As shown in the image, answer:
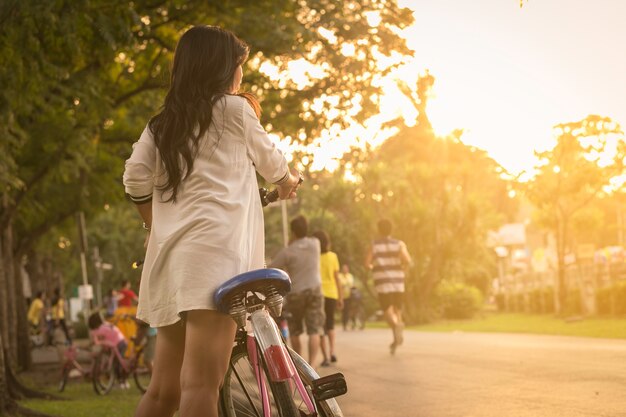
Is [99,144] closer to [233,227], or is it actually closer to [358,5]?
[358,5]

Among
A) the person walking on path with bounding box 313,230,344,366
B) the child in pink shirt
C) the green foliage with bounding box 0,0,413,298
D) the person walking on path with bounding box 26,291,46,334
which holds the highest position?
the green foliage with bounding box 0,0,413,298

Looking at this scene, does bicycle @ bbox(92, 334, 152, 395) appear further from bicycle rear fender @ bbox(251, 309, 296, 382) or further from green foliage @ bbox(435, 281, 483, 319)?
green foliage @ bbox(435, 281, 483, 319)

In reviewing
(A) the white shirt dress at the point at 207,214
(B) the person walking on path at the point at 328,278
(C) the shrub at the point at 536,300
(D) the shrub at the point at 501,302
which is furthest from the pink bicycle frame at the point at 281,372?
(D) the shrub at the point at 501,302

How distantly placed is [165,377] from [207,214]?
729mm

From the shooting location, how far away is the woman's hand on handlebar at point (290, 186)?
462cm

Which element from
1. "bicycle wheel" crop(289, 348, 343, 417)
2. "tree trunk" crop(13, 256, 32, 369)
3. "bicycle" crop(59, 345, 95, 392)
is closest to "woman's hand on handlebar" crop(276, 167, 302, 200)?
"bicycle wheel" crop(289, 348, 343, 417)

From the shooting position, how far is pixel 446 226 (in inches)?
1513

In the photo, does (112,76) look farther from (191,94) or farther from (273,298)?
(273,298)

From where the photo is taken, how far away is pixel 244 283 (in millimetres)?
4168

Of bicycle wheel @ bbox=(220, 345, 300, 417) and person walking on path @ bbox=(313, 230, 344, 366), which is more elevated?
person walking on path @ bbox=(313, 230, 344, 366)

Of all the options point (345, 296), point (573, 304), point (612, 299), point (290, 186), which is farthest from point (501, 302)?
point (290, 186)

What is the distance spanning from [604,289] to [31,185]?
1375 cm

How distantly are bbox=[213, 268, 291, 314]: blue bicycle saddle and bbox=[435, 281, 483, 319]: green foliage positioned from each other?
34.4 meters

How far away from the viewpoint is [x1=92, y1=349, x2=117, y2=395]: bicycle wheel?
15367 millimetres
